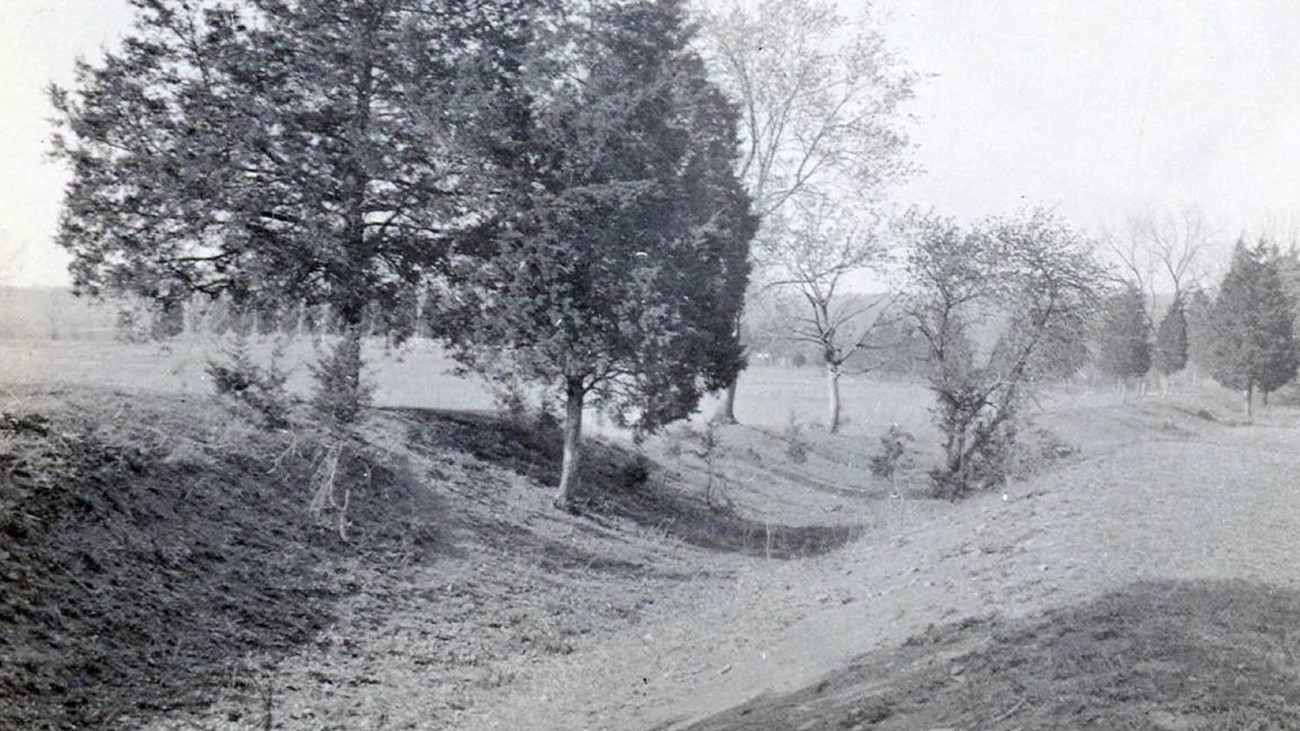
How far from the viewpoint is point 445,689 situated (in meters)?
10.5

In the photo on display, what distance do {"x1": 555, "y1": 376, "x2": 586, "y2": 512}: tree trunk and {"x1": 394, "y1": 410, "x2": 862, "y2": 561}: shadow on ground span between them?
687 mm

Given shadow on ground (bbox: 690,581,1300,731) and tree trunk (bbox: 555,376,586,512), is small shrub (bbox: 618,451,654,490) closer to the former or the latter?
tree trunk (bbox: 555,376,586,512)

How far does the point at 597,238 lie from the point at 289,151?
565 centimetres

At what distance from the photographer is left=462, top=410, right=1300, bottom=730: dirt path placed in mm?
9812

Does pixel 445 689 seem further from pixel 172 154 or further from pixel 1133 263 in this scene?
pixel 1133 263

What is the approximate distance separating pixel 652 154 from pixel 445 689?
11.2 meters

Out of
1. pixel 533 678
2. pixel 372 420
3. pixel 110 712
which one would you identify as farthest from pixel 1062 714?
pixel 372 420

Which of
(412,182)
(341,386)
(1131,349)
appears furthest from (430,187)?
(1131,349)

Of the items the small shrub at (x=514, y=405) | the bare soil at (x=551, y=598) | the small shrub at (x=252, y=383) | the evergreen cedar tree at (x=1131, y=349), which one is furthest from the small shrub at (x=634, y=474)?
the evergreen cedar tree at (x=1131, y=349)

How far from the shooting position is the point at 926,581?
12.1 meters

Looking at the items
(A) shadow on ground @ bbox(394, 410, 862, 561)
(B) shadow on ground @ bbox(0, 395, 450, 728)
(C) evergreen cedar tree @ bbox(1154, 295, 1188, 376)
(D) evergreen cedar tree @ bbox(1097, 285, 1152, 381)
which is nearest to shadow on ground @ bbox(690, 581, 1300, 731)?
(B) shadow on ground @ bbox(0, 395, 450, 728)

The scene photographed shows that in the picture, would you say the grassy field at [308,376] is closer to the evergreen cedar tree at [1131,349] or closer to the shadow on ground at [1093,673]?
the shadow on ground at [1093,673]

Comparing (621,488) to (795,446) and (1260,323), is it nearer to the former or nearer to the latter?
(795,446)

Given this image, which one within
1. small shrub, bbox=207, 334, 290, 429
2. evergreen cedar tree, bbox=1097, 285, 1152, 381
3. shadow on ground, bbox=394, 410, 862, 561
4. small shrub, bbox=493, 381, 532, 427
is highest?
evergreen cedar tree, bbox=1097, 285, 1152, 381
